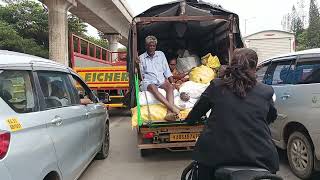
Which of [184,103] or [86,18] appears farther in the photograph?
[86,18]

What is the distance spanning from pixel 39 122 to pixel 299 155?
3.63 meters

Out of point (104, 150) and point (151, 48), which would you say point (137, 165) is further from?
point (151, 48)

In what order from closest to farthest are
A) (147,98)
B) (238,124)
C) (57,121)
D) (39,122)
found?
1. (238,124)
2. (39,122)
3. (57,121)
4. (147,98)

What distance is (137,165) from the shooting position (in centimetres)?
739

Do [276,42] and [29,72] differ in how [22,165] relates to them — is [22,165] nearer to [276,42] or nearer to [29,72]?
[29,72]

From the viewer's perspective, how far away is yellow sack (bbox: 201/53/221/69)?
29.3ft

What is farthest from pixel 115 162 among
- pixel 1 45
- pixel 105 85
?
pixel 1 45

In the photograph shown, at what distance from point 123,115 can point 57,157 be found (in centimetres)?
1121

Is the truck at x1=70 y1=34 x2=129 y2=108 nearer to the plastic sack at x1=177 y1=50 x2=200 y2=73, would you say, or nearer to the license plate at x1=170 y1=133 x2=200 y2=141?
the plastic sack at x1=177 y1=50 x2=200 y2=73

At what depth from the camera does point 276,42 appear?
22.3 meters

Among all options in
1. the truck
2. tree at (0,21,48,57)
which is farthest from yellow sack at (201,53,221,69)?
tree at (0,21,48,57)

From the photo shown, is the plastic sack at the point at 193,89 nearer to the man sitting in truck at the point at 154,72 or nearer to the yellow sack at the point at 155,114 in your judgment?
the man sitting in truck at the point at 154,72

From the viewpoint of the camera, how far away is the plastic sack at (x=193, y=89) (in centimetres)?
766

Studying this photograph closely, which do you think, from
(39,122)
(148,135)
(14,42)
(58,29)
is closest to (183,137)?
(148,135)
